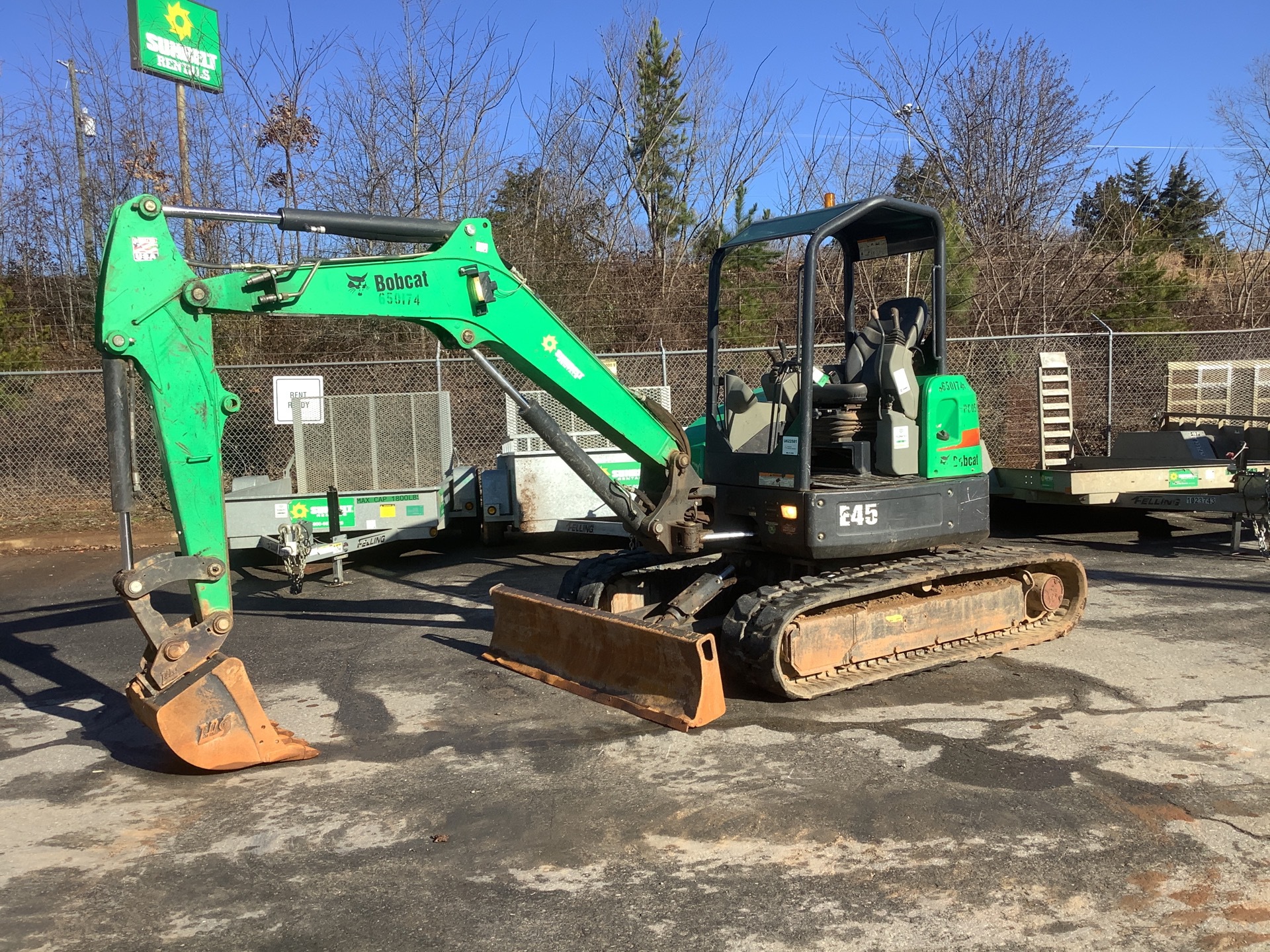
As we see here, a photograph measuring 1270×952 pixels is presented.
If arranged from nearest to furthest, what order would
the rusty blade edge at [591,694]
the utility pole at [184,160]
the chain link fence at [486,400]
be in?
1. the rusty blade edge at [591,694]
2. the chain link fence at [486,400]
3. the utility pole at [184,160]

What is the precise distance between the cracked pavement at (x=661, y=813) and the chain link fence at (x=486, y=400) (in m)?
7.52

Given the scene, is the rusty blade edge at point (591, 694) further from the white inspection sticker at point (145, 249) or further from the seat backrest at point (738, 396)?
the white inspection sticker at point (145, 249)

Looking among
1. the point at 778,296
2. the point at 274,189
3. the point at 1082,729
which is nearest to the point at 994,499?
the point at 778,296

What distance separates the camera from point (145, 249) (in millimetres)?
4992

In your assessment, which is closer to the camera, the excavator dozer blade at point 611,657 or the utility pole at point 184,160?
the excavator dozer blade at point 611,657

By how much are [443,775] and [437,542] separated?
7.20 m

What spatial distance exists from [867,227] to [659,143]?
14775mm

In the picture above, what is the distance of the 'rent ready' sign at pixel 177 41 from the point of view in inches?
592

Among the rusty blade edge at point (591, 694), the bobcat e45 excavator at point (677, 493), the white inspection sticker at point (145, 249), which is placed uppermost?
the white inspection sticker at point (145, 249)

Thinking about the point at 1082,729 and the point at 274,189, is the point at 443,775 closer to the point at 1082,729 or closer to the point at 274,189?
the point at 1082,729

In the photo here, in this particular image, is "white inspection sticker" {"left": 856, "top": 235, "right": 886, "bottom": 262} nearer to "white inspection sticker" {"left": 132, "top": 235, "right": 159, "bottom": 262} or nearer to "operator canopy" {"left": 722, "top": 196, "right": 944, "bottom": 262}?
"operator canopy" {"left": 722, "top": 196, "right": 944, "bottom": 262}

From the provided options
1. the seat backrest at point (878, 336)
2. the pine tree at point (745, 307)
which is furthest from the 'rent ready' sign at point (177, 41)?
the seat backrest at point (878, 336)

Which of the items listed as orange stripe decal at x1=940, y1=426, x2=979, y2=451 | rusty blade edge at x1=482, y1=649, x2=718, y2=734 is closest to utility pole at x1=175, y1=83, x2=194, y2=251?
rusty blade edge at x1=482, y1=649, x2=718, y2=734

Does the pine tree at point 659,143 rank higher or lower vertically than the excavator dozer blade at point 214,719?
higher
